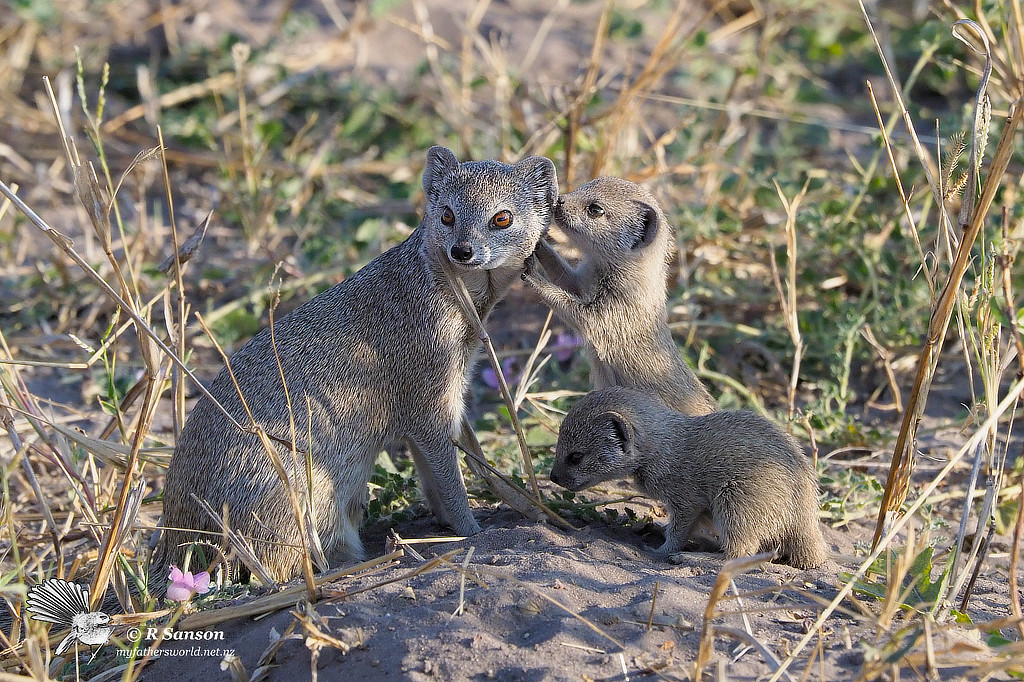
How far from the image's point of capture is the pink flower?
362cm

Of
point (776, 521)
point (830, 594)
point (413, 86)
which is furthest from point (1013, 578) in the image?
point (413, 86)

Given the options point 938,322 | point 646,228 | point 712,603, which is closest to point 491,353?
point 646,228

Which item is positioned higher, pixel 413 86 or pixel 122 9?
pixel 122 9

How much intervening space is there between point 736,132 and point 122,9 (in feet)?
19.6

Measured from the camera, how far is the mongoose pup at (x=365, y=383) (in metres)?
4.10

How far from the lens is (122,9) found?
9.66 meters

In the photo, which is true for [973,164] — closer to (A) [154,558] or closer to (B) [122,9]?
(A) [154,558]

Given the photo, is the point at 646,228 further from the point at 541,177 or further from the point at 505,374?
the point at 505,374

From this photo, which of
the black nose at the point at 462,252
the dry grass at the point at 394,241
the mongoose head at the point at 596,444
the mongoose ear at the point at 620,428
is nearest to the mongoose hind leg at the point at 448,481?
the dry grass at the point at 394,241

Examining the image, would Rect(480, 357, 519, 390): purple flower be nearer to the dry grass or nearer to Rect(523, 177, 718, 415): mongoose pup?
the dry grass

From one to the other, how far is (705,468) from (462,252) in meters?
1.36

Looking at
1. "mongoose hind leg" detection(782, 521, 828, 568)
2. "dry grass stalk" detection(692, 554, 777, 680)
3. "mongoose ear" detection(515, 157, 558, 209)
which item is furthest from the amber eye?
"dry grass stalk" detection(692, 554, 777, 680)

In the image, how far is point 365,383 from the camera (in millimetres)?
4359

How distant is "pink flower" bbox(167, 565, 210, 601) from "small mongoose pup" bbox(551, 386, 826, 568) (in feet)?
5.16
